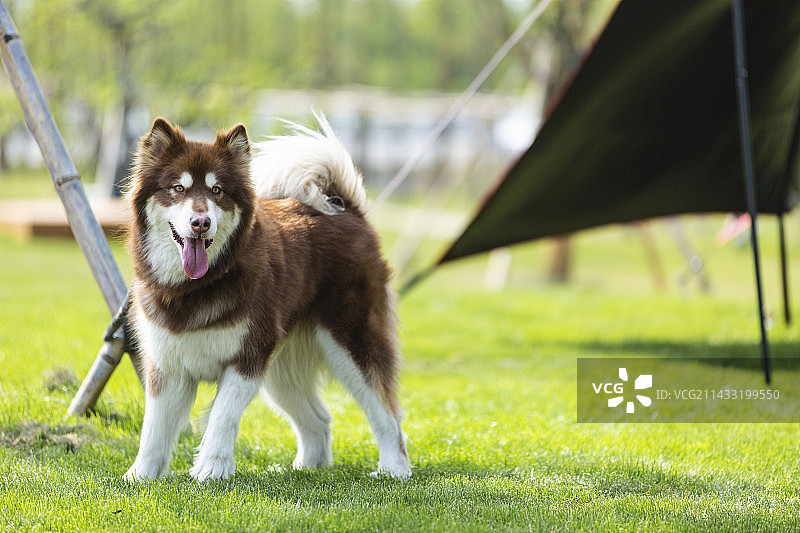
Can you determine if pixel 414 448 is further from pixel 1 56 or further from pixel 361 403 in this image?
pixel 1 56

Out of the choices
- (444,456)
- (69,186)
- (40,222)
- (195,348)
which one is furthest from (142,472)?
(40,222)

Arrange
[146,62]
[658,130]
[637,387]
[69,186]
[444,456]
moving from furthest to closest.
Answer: [146,62] → [658,130] → [637,387] → [69,186] → [444,456]

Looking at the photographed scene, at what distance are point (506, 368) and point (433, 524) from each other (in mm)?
4318

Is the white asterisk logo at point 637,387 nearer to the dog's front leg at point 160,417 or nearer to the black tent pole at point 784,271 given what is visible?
the black tent pole at point 784,271

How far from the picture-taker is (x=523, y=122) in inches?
631

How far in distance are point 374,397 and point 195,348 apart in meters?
0.91

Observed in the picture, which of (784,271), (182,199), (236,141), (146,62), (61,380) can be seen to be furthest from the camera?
(146,62)

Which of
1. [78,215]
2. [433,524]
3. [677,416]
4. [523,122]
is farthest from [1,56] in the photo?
[523,122]

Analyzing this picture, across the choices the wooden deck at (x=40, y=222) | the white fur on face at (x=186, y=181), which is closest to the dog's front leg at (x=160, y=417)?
the white fur on face at (x=186, y=181)

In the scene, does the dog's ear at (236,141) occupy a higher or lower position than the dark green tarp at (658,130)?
lower

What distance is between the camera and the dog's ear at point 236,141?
3.82 m

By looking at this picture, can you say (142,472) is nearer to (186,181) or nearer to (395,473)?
(395,473)

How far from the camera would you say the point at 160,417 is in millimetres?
3906

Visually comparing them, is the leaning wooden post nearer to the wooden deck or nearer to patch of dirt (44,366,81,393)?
patch of dirt (44,366,81,393)
